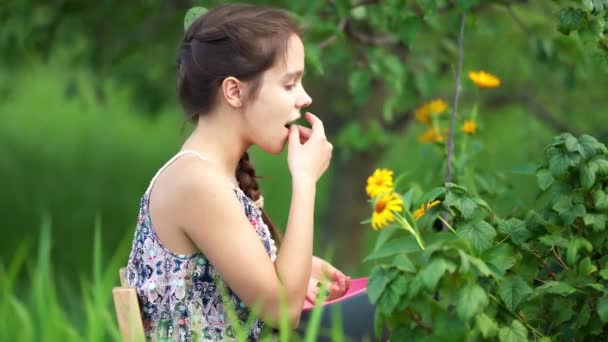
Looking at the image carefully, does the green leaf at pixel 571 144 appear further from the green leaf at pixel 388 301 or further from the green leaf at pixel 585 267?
the green leaf at pixel 388 301

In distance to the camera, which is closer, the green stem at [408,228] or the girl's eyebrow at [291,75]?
the green stem at [408,228]

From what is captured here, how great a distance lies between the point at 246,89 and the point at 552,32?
8.42ft

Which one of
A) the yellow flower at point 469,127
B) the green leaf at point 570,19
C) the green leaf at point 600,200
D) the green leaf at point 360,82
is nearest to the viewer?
the green leaf at point 600,200

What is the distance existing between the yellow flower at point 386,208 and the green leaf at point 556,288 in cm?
30

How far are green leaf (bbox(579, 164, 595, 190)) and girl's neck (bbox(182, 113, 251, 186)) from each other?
0.70 meters

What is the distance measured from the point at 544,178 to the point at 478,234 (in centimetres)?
18

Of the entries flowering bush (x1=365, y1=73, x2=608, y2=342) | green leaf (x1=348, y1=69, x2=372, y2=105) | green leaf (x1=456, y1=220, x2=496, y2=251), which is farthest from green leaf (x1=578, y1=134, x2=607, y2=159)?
green leaf (x1=348, y1=69, x2=372, y2=105)

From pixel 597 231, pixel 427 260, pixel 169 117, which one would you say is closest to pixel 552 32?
pixel 597 231

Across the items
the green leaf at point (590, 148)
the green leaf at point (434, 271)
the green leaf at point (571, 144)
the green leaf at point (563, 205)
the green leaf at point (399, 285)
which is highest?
the green leaf at point (571, 144)

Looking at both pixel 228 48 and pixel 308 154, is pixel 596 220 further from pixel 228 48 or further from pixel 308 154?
pixel 228 48

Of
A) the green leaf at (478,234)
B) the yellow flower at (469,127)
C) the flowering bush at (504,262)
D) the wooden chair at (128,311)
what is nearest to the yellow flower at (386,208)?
the flowering bush at (504,262)

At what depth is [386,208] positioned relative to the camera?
1.96 m

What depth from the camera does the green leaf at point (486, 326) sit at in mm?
1776

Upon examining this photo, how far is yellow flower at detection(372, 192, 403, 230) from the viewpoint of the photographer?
194cm
